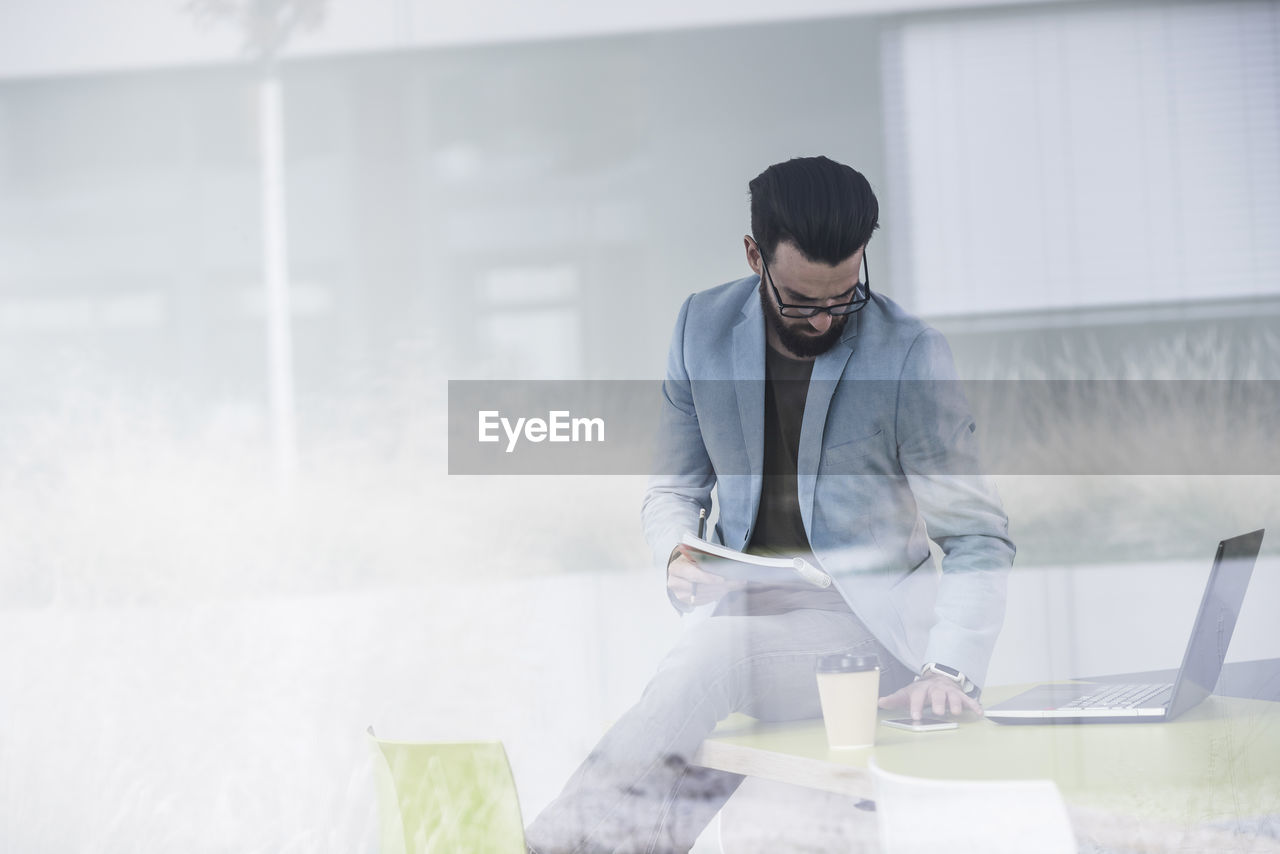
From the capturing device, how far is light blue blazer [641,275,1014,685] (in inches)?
78.2

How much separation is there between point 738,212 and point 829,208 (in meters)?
0.22

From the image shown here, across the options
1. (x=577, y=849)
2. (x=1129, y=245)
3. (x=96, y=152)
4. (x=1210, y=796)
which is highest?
(x=96, y=152)

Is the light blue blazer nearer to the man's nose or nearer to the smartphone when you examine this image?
the man's nose

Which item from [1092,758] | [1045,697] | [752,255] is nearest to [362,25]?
[752,255]

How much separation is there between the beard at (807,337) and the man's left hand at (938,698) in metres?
0.65

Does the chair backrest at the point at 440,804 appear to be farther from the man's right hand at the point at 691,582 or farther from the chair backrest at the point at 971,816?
the chair backrest at the point at 971,816

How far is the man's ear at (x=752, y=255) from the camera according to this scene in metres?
2.24

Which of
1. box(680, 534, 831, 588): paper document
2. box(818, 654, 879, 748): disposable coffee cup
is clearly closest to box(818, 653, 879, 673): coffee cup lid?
box(818, 654, 879, 748): disposable coffee cup

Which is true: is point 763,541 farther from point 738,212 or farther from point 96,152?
point 96,152

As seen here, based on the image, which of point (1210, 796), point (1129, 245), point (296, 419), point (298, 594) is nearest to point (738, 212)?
point (1129, 245)

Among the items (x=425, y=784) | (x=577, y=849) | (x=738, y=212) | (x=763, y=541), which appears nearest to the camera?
(x=577, y=849)

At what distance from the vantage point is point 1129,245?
238cm

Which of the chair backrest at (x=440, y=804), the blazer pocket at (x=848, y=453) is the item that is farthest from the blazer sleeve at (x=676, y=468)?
the chair backrest at (x=440, y=804)

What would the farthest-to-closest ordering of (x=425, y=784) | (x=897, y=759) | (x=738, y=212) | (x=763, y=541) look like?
(x=738, y=212) < (x=763, y=541) < (x=425, y=784) < (x=897, y=759)
